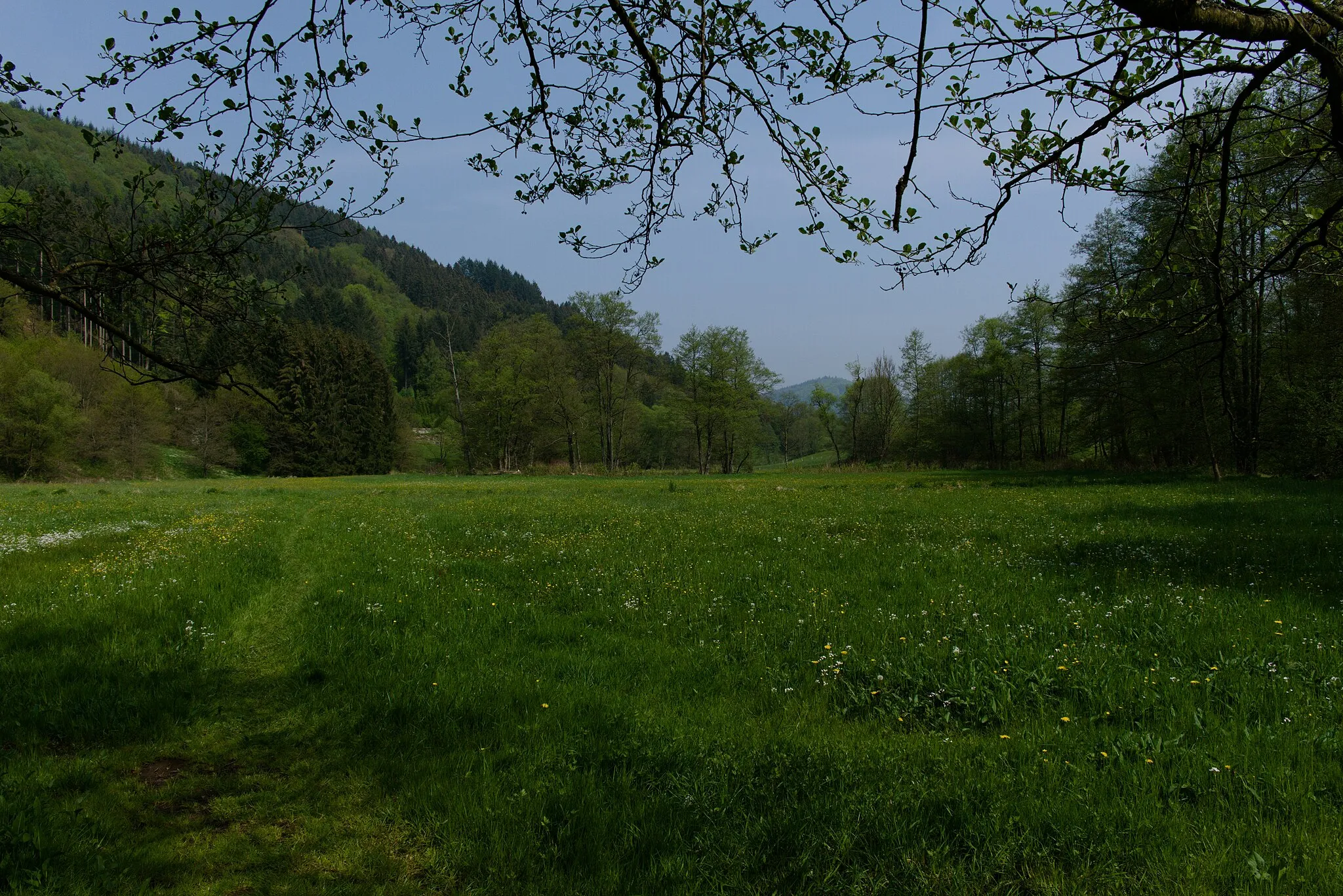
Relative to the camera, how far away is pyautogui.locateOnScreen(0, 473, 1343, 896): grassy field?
10.9 ft

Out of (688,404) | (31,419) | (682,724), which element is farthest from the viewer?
(688,404)

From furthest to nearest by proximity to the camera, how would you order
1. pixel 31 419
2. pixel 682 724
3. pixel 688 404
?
1. pixel 688 404
2. pixel 31 419
3. pixel 682 724

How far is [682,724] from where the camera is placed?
16.1 feet

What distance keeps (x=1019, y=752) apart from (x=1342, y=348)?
32.1 meters

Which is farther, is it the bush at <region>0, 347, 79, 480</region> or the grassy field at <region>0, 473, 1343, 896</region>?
the bush at <region>0, 347, 79, 480</region>

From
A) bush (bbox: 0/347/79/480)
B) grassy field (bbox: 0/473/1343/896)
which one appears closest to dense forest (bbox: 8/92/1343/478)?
bush (bbox: 0/347/79/480)

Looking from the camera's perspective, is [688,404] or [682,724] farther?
[688,404]

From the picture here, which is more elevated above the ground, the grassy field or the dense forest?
the dense forest

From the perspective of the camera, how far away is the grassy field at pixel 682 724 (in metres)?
3.32

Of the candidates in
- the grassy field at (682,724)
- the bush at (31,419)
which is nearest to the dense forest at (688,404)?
the bush at (31,419)

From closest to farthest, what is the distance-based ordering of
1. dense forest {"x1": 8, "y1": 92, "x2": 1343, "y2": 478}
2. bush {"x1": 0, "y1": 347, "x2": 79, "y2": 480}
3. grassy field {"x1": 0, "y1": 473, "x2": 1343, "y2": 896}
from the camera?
grassy field {"x1": 0, "y1": 473, "x2": 1343, "y2": 896}
dense forest {"x1": 8, "y1": 92, "x2": 1343, "y2": 478}
bush {"x1": 0, "y1": 347, "x2": 79, "y2": 480}

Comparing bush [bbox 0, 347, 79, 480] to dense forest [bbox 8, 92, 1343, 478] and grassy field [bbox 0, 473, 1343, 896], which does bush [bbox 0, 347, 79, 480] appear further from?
grassy field [bbox 0, 473, 1343, 896]

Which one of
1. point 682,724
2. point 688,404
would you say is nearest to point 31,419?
point 688,404

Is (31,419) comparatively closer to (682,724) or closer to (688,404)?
(688,404)
